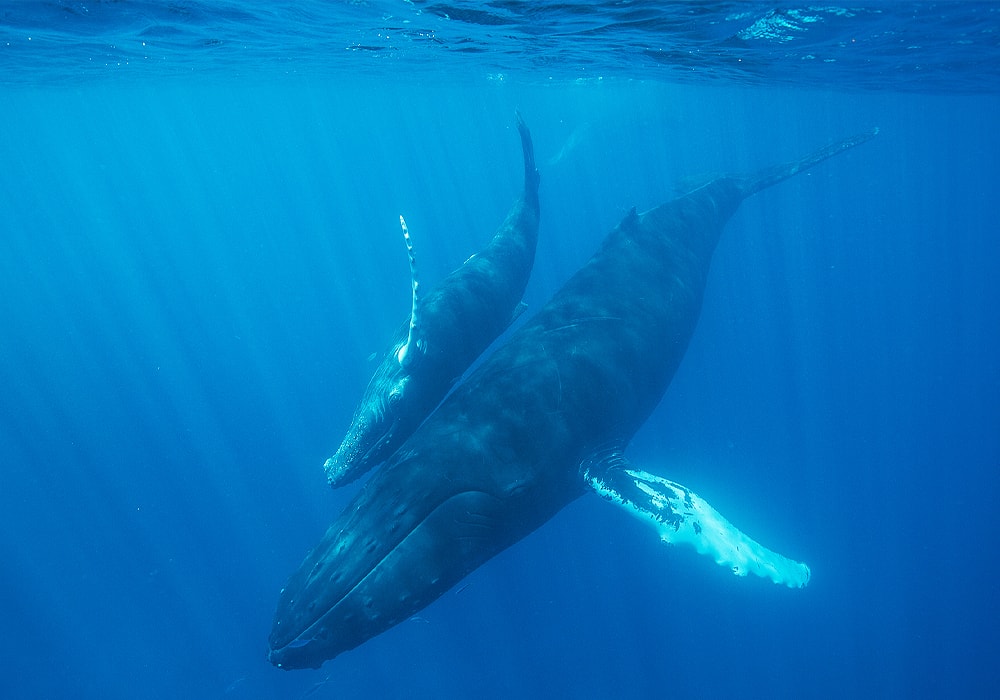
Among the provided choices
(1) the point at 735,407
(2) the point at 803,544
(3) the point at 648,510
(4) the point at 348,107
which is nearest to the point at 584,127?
(4) the point at 348,107

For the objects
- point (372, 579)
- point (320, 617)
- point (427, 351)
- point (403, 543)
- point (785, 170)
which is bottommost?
point (320, 617)

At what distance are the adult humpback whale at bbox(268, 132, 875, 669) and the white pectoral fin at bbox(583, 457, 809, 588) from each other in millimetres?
19

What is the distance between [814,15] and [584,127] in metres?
51.8

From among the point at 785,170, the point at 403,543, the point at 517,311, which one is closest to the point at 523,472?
the point at 403,543

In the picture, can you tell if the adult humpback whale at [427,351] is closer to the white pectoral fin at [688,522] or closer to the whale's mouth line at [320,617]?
the whale's mouth line at [320,617]

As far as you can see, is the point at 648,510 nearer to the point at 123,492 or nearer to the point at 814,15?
the point at 814,15

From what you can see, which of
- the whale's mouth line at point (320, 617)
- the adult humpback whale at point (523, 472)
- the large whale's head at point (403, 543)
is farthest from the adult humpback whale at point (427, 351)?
the whale's mouth line at point (320, 617)

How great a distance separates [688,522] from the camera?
24.4 ft

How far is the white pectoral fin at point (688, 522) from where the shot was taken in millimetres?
7289

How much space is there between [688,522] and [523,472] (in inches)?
96.0

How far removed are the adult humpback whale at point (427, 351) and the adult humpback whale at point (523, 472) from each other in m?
0.94

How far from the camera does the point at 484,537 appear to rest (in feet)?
21.1

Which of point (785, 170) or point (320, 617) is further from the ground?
point (785, 170)

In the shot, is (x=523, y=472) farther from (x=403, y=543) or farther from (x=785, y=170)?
(x=785, y=170)
